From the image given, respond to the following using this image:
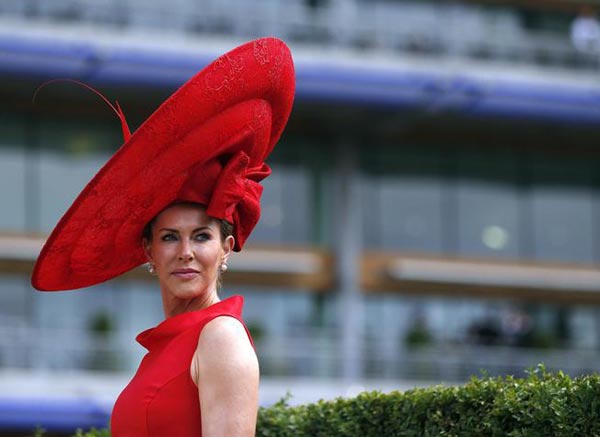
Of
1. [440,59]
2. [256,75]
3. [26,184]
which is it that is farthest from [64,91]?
[256,75]

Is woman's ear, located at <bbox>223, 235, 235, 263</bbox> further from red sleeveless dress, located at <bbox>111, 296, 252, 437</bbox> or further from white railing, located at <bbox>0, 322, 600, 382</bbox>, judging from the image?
white railing, located at <bbox>0, 322, 600, 382</bbox>

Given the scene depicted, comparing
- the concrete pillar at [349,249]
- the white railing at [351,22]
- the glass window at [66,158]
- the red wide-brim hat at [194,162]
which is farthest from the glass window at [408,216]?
the red wide-brim hat at [194,162]

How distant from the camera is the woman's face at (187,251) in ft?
13.6

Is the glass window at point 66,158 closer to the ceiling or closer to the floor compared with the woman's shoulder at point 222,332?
closer to the ceiling

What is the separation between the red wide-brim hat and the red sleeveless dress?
29cm

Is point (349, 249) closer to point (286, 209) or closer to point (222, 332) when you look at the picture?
point (286, 209)

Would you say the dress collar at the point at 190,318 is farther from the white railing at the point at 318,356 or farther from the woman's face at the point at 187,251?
the white railing at the point at 318,356

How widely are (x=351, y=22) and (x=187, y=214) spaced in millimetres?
26875

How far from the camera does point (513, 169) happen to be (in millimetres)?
32406

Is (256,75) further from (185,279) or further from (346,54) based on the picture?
(346,54)

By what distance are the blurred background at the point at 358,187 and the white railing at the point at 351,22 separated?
46mm

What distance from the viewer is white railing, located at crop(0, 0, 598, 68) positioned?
95.2ft

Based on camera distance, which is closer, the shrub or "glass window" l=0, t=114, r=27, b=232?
the shrub

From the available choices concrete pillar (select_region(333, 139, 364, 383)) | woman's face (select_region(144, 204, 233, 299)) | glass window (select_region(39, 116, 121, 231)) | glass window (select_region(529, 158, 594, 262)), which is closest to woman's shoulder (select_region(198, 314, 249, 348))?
woman's face (select_region(144, 204, 233, 299))
